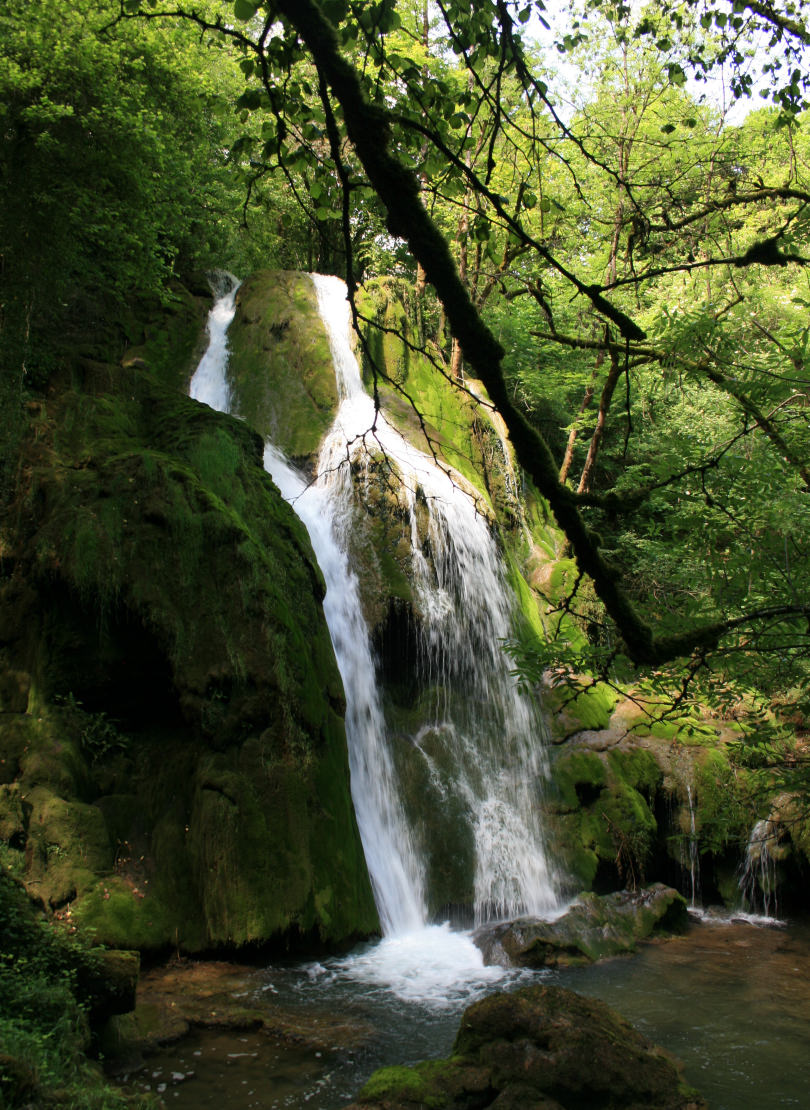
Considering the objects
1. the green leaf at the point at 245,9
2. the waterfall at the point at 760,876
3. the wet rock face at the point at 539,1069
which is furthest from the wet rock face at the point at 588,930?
the green leaf at the point at 245,9

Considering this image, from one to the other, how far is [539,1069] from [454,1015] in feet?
6.06

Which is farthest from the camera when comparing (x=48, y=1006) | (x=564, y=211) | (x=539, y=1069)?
(x=539, y=1069)

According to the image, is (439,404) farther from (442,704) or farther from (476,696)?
(442,704)

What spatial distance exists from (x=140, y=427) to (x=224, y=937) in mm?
6018

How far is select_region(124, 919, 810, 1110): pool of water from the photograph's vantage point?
4.68m

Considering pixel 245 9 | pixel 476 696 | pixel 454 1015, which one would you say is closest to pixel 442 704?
pixel 476 696

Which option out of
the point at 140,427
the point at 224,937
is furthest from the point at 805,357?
the point at 140,427

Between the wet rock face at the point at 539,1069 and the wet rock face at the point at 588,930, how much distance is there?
100.0 inches

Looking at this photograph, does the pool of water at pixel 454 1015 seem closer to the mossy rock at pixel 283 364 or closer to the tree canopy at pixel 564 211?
the tree canopy at pixel 564 211

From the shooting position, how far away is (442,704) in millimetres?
10109

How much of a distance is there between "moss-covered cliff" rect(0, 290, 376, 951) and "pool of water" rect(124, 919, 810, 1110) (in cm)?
63

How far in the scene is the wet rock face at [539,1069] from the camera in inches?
165

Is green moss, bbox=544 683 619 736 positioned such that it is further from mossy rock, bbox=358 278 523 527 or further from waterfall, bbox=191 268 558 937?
mossy rock, bbox=358 278 523 527

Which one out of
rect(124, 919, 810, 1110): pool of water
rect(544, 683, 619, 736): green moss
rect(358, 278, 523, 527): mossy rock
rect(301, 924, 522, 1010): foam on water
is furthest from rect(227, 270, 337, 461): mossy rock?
rect(124, 919, 810, 1110): pool of water
